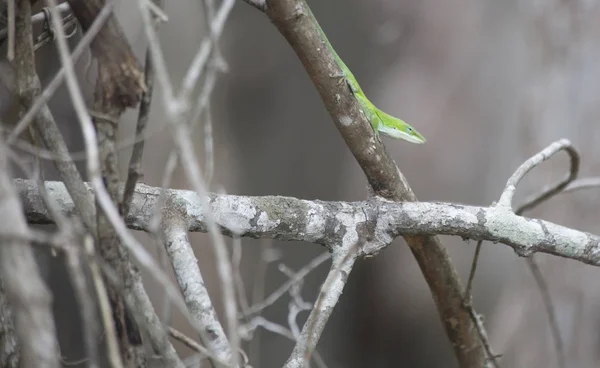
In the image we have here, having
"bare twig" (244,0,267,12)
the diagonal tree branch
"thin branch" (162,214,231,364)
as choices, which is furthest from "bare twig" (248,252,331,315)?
"bare twig" (244,0,267,12)

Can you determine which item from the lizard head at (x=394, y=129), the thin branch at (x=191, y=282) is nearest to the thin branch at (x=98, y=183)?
the thin branch at (x=191, y=282)

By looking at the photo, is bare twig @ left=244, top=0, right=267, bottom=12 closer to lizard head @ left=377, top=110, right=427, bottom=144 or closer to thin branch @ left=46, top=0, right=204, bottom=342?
thin branch @ left=46, top=0, right=204, bottom=342

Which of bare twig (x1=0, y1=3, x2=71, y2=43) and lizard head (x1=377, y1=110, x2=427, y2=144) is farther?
lizard head (x1=377, y1=110, x2=427, y2=144)

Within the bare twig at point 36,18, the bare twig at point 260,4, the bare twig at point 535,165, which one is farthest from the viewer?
the bare twig at point 535,165

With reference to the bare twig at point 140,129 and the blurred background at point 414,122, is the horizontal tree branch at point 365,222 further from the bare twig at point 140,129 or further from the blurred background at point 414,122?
the blurred background at point 414,122

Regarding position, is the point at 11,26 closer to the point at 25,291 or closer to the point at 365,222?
the point at 25,291

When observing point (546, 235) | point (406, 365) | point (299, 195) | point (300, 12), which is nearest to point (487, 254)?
point (406, 365)

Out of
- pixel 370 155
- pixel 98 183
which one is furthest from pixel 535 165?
pixel 98 183

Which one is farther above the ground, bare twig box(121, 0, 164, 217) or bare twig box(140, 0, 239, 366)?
bare twig box(121, 0, 164, 217)
